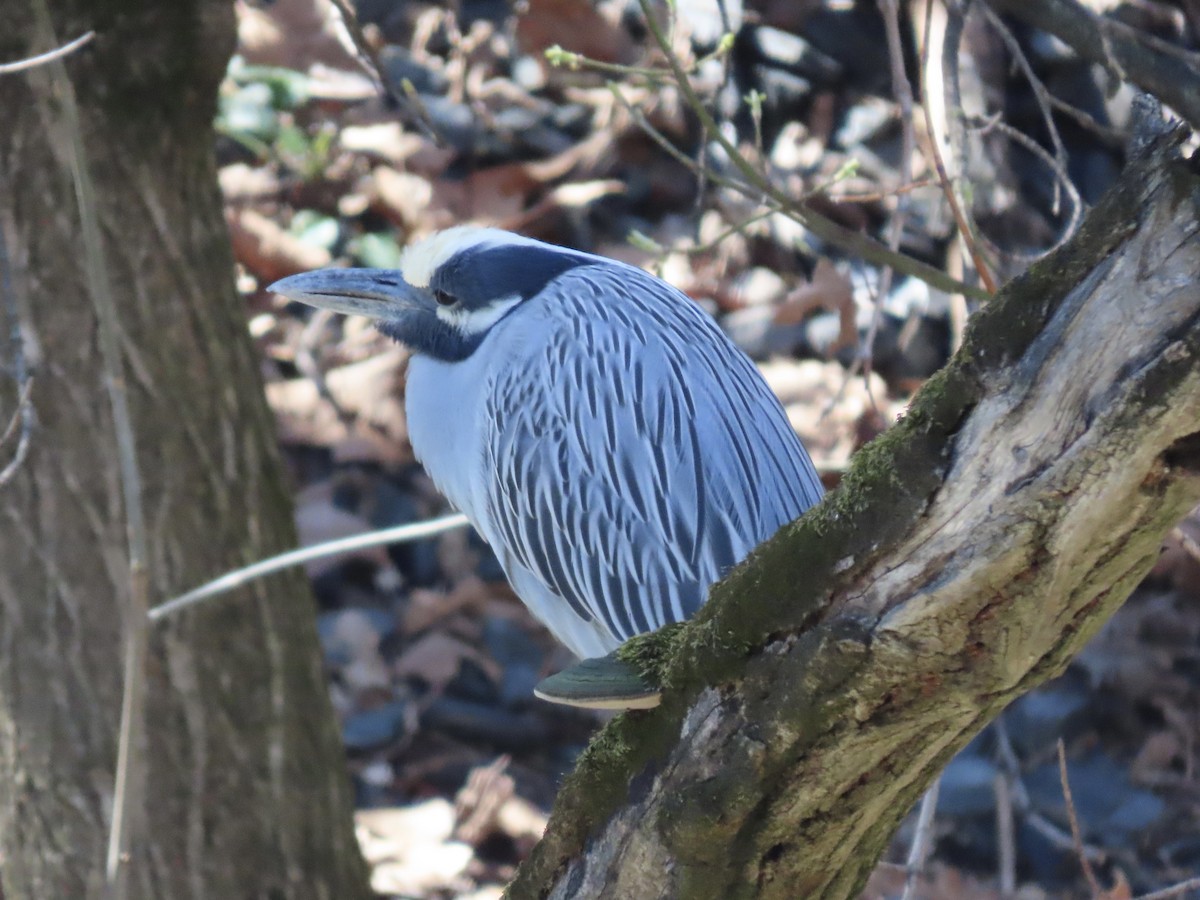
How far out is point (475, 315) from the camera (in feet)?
11.2

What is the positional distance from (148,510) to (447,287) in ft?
2.83

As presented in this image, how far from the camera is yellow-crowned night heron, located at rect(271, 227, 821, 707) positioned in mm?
3094

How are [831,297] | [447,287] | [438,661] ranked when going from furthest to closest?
[438,661] → [831,297] → [447,287]

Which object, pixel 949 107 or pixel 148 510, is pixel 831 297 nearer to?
pixel 949 107

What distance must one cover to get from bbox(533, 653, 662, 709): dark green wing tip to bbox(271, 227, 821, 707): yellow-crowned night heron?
137 centimetres

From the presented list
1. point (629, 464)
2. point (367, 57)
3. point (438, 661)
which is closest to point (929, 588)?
point (629, 464)

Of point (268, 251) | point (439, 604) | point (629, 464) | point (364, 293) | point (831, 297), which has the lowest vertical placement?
point (439, 604)

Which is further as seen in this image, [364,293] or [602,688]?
[364,293]

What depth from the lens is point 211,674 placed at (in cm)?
317

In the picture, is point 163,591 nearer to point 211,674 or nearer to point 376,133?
point 211,674

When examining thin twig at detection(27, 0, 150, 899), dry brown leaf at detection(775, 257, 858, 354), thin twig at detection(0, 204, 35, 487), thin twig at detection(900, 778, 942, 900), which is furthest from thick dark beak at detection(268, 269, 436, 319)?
thin twig at detection(900, 778, 942, 900)

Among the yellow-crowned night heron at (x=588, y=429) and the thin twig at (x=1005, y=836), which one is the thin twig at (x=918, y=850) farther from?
the thin twig at (x=1005, y=836)

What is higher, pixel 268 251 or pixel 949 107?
pixel 268 251

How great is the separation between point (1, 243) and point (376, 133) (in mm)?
3050
